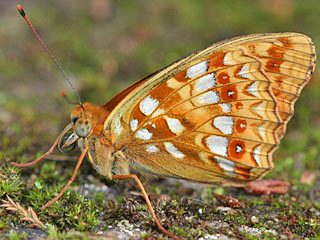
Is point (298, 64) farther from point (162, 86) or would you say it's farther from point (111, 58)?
point (111, 58)

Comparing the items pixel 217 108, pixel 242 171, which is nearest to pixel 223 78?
pixel 217 108

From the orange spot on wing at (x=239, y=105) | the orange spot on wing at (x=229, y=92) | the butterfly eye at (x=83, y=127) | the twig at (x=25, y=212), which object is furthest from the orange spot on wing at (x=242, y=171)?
the twig at (x=25, y=212)

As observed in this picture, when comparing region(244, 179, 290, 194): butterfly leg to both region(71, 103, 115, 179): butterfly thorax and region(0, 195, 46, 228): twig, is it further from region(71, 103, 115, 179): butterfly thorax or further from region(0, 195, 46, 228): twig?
region(0, 195, 46, 228): twig

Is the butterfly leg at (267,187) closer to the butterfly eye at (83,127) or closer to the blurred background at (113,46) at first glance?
the blurred background at (113,46)

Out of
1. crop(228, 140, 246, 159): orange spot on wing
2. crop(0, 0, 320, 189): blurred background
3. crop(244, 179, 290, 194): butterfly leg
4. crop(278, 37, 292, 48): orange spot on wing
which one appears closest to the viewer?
crop(278, 37, 292, 48): orange spot on wing

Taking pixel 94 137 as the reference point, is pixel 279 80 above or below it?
above

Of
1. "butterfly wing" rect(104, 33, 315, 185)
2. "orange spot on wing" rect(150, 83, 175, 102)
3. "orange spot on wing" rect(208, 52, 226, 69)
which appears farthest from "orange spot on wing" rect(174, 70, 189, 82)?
"orange spot on wing" rect(208, 52, 226, 69)

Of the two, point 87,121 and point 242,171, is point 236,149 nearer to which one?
point 242,171

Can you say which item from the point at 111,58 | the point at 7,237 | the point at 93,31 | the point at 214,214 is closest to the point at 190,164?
the point at 214,214

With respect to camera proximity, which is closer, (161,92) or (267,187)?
(161,92)
